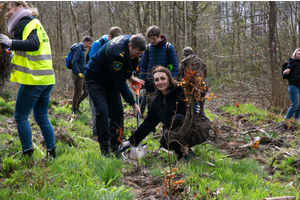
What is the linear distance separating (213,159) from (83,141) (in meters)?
2.61

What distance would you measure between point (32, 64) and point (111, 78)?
118 cm

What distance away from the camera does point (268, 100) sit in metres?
9.38

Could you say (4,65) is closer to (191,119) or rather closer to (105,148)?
(105,148)

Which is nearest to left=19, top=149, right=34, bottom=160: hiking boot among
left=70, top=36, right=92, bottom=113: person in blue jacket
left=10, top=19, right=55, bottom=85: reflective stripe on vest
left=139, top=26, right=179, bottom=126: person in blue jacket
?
left=10, top=19, right=55, bottom=85: reflective stripe on vest

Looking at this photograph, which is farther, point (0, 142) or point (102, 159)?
point (0, 142)

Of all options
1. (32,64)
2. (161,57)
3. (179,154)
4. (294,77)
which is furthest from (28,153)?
(294,77)

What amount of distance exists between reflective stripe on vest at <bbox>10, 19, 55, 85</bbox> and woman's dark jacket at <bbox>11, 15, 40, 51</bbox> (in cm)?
5

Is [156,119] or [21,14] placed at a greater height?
[21,14]

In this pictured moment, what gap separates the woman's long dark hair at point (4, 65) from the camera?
2981mm

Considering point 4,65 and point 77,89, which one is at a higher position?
point 4,65

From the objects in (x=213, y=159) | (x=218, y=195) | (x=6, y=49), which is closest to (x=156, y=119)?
(x=213, y=159)

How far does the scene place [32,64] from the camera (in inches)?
115

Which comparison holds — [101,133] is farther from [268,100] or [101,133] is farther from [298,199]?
[268,100]

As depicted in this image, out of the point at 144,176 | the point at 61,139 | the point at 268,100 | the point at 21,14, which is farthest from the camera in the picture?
the point at 268,100
